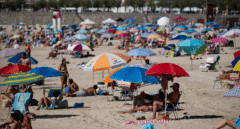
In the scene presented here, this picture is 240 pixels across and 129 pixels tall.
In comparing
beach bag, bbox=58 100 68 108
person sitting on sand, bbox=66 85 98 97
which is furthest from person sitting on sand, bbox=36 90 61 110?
person sitting on sand, bbox=66 85 98 97

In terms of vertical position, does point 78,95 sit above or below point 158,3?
below

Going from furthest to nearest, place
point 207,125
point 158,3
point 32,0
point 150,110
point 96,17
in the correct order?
point 32,0, point 158,3, point 96,17, point 150,110, point 207,125

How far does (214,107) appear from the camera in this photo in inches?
351

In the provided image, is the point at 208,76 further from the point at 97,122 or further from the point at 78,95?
the point at 97,122

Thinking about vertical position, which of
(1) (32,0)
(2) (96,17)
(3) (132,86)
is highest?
(1) (32,0)

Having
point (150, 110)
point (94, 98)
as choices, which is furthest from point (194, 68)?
point (150, 110)

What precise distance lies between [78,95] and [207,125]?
5078mm

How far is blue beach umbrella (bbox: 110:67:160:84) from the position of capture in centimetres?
788

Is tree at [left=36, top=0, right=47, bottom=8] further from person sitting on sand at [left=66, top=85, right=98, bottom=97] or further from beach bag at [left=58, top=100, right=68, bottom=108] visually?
beach bag at [left=58, top=100, right=68, bottom=108]

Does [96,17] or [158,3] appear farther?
[158,3]

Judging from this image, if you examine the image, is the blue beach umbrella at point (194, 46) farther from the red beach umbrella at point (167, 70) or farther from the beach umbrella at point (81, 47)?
the red beach umbrella at point (167, 70)

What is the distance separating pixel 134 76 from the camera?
7961mm

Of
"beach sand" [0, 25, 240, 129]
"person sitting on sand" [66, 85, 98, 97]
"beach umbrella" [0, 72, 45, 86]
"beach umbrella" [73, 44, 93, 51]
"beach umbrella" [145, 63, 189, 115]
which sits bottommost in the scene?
"beach sand" [0, 25, 240, 129]

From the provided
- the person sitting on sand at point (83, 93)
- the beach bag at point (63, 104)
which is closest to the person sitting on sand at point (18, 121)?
the beach bag at point (63, 104)
